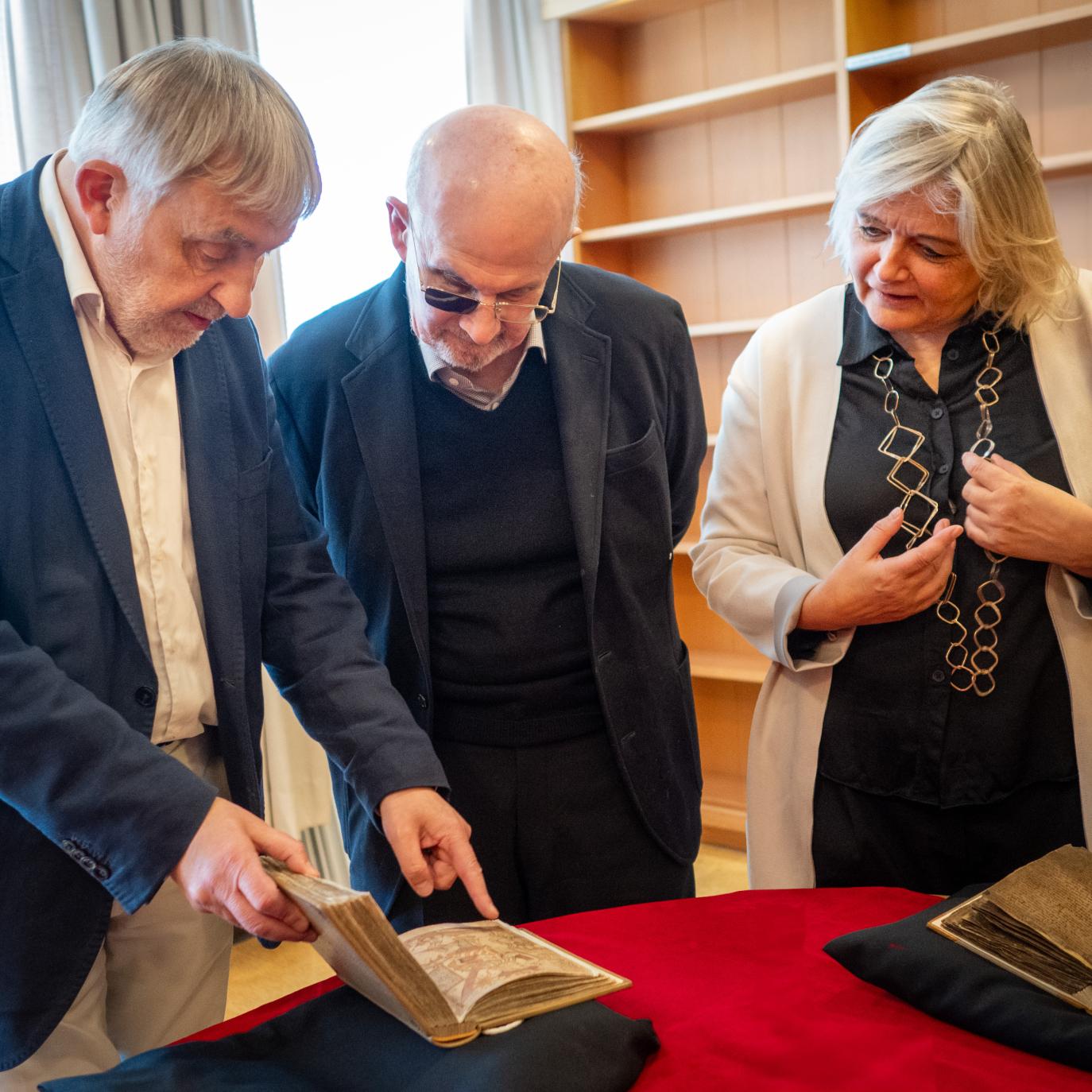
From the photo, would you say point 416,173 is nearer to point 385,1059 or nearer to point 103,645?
point 103,645

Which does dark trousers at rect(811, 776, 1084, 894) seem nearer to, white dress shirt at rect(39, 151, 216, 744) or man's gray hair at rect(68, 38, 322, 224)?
white dress shirt at rect(39, 151, 216, 744)

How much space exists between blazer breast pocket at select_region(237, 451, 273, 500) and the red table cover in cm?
59

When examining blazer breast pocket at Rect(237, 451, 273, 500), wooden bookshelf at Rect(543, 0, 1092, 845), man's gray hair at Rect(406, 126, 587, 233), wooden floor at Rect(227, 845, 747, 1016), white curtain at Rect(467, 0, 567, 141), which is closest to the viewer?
blazer breast pocket at Rect(237, 451, 273, 500)

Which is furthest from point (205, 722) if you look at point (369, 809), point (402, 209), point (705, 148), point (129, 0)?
point (705, 148)

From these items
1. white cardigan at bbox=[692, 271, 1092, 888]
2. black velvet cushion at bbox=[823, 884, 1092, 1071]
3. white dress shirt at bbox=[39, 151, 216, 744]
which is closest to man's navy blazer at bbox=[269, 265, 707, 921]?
white cardigan at bbox=[692, 271, 1092, 888]

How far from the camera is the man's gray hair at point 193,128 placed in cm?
126

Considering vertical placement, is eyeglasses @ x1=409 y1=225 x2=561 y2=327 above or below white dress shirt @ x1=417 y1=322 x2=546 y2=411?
above

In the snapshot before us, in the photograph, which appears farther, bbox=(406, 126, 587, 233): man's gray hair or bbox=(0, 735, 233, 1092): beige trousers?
bbox=(406, 126, 587, 233): man's gray hair

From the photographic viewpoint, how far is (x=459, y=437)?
174 centimetres

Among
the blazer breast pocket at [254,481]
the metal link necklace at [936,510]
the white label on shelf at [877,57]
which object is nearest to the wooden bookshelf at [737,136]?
the white label on shelf at [877,57]

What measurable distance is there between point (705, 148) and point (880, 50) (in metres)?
0.78

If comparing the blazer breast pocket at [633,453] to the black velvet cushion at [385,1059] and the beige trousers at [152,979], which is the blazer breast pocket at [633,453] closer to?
the beige trousers at [152,979]

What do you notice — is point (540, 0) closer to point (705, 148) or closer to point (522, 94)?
point (522, 94)

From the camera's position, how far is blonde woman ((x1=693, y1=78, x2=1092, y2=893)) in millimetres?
1586
